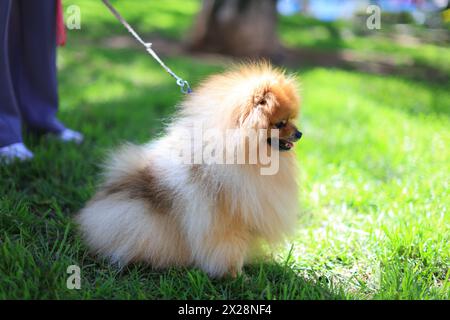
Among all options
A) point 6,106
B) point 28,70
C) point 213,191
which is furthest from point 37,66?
point 213,191

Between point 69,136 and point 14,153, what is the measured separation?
0.66m

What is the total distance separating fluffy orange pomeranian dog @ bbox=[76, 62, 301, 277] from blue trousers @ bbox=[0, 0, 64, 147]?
1340mm

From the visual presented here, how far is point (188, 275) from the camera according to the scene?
77.4 inches

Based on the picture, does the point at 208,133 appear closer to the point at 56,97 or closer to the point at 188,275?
the point at 188,275

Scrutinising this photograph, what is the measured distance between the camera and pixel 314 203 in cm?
291

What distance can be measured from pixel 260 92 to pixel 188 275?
2.95 ft

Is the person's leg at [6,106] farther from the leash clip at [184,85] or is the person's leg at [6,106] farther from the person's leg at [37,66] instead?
the leash clip at [184,85]

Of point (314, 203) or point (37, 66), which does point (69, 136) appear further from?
point (314, 203)

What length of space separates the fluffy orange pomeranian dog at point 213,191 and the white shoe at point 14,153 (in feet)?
3.74

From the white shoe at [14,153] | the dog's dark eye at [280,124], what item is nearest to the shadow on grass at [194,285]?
the dog's dark eye at [280,124]

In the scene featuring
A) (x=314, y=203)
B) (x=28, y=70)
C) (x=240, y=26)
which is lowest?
(x=314, y=203)

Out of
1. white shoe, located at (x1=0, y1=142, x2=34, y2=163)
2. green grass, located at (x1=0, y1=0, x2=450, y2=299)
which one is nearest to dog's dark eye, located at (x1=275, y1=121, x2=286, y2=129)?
green grass, located at (x1=0, y1=0, x2=450, y2=299)

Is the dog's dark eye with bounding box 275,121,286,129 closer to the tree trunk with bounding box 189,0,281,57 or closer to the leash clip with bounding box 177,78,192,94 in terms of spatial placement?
the leash clip with bounding box 177,78,192,94

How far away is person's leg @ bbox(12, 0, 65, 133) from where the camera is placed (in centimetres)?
315
